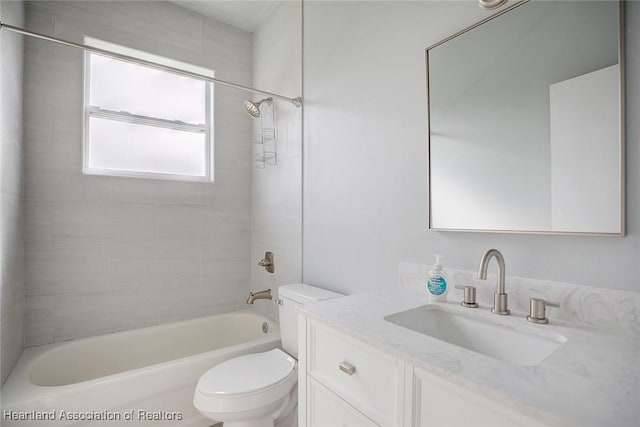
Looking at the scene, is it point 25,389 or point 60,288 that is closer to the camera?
point 25,389

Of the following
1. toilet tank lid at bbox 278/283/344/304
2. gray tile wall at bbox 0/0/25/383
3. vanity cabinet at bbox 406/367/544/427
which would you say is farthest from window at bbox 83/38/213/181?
vanity cabinet at bbox 406/367/544/427

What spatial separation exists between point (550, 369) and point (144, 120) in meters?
2.61

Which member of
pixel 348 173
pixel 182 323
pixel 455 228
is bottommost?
pixel 182 323

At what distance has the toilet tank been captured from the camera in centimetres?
169

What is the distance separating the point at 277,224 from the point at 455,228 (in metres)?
1.41

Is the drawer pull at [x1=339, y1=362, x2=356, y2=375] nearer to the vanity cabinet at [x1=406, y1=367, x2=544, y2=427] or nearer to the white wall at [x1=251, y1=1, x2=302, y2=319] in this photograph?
the vanity cabinet at [x1=406, y1=367, x2=544, y2=427]

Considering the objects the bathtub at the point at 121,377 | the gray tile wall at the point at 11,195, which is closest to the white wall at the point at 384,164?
the bathtub at the point at 121,377

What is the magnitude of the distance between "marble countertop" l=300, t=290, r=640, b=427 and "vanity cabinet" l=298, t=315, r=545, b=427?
0.03 meters

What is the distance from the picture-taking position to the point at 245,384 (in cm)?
139

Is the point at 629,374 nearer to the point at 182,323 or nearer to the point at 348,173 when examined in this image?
the point at 348,173

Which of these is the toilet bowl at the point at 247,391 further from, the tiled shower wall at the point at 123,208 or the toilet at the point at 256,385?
the tiled shower wall at the point at 123,208

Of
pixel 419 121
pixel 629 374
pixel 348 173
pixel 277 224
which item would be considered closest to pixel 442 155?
pixel 419 121

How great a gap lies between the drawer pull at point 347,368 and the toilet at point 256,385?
70 centimetres

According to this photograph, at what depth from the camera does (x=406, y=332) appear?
0.81 metres
